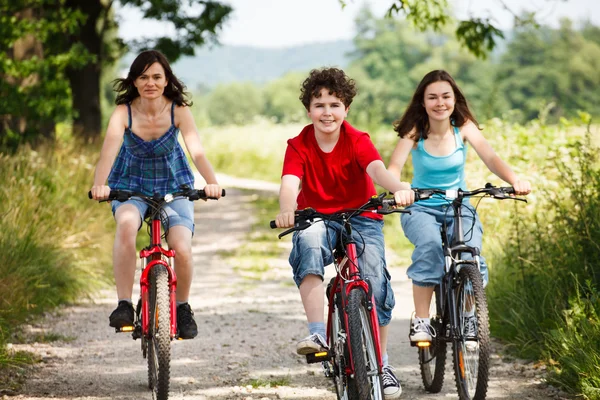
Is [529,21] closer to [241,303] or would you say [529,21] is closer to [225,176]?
[241,303]

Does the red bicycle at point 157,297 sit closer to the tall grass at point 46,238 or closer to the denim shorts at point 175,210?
the denim shorts at point 175,210

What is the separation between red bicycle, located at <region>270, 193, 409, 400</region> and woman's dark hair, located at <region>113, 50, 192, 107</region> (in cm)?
150

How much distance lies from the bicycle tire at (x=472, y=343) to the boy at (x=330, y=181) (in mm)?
405

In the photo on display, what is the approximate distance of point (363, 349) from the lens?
166 inches

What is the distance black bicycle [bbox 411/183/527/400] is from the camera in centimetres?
463

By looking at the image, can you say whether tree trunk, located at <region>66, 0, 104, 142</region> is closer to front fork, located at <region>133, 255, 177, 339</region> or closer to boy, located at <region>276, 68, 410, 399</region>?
front fork, located at <region>133, 255, 177, 339</region>

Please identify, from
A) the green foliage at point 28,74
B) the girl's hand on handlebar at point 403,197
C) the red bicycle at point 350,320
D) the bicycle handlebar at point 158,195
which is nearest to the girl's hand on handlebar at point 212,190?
the bicycle handlebar at point 158,195

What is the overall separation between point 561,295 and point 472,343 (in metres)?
1.53

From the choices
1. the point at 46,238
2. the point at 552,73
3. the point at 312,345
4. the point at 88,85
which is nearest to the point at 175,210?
Answer: the point at 312,345

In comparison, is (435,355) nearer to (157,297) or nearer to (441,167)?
(441,167)

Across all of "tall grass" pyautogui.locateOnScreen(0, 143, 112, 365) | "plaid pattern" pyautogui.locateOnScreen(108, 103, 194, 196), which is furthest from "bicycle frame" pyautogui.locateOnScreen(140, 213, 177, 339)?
"tall grass" pyautogui.locateOnScreen(0, 143, 112, 365)

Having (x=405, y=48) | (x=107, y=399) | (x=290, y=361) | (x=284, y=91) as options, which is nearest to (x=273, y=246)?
(x=290, y=361)

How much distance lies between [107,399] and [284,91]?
438 ft

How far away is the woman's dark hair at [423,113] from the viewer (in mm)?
5477
